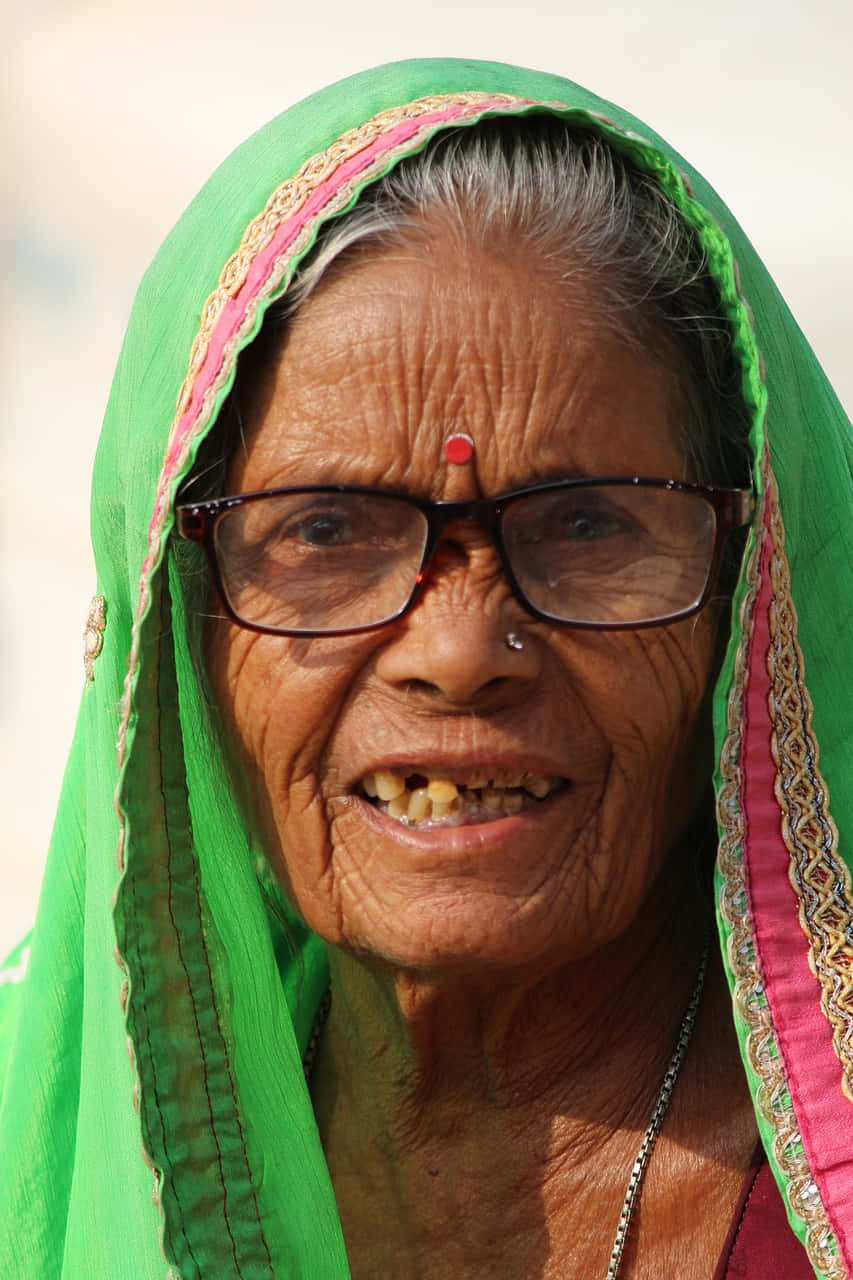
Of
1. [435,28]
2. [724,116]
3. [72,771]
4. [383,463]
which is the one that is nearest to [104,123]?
[435,28]

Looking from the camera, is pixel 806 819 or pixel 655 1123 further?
pixel 655 1123

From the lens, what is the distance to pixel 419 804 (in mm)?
1974

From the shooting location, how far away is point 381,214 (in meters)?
1.94

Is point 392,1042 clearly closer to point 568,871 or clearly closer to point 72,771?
point 568,871

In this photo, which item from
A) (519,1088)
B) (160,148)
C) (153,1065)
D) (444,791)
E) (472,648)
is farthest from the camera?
(160,148)

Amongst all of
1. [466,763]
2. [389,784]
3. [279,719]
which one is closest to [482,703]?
[466,763]

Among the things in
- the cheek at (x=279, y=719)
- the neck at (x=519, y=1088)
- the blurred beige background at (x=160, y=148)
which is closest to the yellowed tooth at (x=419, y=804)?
the cheek at (x=279, y=719)

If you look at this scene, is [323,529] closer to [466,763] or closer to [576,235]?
[466,763]

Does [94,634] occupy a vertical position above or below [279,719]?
above

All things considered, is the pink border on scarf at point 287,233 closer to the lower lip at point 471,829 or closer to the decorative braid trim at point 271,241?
the decorative braid trim at point 271,241

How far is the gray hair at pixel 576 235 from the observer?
1.94 metres

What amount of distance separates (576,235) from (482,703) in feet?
1.92

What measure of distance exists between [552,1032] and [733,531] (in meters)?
0.73

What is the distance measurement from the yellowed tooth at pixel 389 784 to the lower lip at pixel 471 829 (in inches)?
1.2
